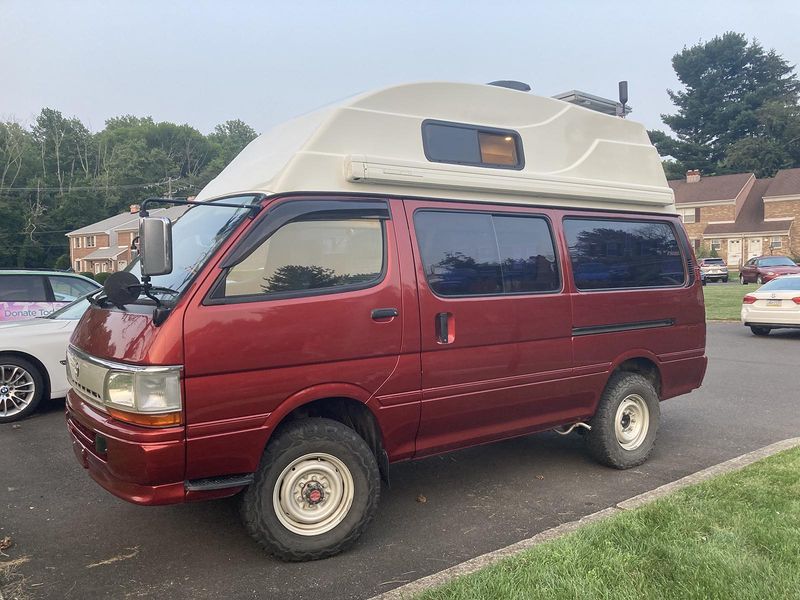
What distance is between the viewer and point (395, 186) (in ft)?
13.7

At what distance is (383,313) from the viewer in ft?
12.8

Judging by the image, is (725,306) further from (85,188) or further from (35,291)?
(85,188)

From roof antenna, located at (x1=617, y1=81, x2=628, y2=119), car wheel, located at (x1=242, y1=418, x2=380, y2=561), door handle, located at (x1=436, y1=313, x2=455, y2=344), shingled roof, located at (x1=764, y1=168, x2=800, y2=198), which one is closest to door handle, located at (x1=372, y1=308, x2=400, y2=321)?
door handle, located at (x1=436, y1=313, x2=455, y2=344)

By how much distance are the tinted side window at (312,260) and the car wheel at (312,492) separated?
0.83 meters

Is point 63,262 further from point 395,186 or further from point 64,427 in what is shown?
point 395,186

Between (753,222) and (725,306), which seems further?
(753,222)

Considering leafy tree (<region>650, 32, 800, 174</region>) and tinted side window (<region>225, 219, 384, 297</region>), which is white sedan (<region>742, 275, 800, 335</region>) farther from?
leafy tree (<region>650, 32, 800, 174</region>)

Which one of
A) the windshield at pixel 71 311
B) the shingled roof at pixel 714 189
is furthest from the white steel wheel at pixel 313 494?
the shingled roof at pixel 714 189

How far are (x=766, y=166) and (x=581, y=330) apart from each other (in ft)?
218

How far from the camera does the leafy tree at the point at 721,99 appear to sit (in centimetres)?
6372

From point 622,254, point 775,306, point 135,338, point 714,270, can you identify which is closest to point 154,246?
point 135,338

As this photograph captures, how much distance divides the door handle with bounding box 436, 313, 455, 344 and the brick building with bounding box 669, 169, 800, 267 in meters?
47.0

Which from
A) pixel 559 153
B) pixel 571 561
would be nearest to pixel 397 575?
pixel 571 561

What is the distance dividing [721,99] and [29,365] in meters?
73.0
